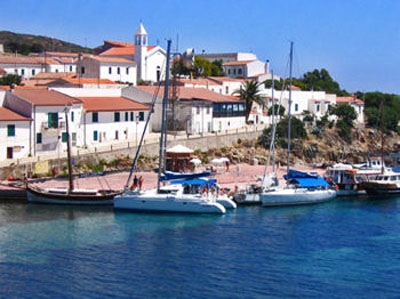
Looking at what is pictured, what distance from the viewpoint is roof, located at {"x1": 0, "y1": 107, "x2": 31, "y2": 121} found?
55831 mm

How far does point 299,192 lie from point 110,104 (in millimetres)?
22615

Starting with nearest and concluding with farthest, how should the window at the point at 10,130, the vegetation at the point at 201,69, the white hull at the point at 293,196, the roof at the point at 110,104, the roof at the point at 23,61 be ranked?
the white hull at the point at 293,196
the window at the point at 10,130
the roof at the point at 110,104
the vegetation at the point at 201,69
the roof at the point at 23,61

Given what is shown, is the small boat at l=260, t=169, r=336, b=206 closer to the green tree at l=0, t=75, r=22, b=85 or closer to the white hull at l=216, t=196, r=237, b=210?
the white hull at l=216, t=196, r=237, b=210

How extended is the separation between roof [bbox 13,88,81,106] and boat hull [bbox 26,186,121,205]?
10719 mm

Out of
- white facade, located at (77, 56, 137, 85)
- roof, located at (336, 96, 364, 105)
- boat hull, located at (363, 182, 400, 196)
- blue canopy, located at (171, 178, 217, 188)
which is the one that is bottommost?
boat hull, located at (363, 182, 400, 196)

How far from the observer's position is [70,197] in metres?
49.0

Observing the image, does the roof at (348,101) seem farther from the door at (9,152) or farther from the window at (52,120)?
the door at (9,152)

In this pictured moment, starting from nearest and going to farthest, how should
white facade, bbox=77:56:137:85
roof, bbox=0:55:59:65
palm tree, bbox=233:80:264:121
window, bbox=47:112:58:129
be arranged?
1. window, bbox=47:112:58:129
2. palm tree, bbox=233:80:264:121
3. white facade, bbox=77:56:137:85
4. roof, bbox=0:55:59:65

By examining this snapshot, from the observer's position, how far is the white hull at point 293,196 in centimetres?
5147

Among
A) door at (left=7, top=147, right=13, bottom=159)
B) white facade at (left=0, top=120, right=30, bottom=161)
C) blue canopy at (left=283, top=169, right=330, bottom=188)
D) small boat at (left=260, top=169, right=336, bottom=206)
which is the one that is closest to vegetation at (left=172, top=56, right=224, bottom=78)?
white facade at (left=0, top=120, right=30, bottom=161)

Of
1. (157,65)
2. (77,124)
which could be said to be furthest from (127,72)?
(77,124)

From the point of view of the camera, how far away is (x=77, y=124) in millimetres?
61969

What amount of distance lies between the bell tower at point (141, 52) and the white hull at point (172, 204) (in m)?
53.4

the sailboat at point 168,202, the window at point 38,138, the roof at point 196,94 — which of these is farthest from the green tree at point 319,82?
the sailboat at point 168,202
